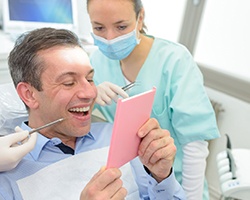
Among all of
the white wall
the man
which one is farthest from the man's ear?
the white wall

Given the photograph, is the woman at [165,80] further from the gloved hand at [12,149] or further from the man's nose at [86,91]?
the gloved hand at [12,149]

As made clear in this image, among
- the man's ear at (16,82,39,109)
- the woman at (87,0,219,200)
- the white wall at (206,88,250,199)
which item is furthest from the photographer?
the white wall at (206,88,250,199)

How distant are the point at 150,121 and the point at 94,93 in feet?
0.96

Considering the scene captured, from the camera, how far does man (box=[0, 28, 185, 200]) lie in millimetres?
987

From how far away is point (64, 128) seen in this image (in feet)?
3.55

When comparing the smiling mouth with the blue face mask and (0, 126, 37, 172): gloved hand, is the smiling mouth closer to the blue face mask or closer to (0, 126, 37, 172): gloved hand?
(0, 126, 37, 172): gloved hand

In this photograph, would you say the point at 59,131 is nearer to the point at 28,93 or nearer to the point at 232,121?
the point at 28,93

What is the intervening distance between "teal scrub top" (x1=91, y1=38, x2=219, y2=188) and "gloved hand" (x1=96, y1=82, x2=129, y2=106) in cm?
12

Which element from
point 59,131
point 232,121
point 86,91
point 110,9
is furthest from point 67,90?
point 232,121

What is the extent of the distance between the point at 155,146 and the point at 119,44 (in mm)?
582

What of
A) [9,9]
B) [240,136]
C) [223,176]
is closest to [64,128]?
[223,176]

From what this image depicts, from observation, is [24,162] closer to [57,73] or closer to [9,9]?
[57,73]

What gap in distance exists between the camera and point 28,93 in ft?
3.63

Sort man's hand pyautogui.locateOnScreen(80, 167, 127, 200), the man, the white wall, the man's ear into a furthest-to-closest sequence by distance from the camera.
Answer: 1. the white wall
2. the man's ear
3. the man
4. man's hand pyautogui.locateOnScreen(80, 167, 127, 200)
